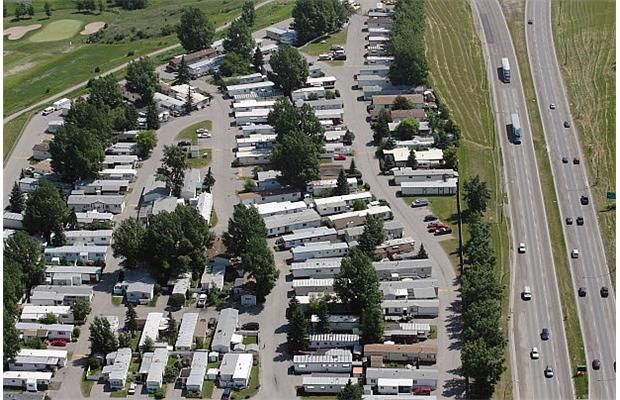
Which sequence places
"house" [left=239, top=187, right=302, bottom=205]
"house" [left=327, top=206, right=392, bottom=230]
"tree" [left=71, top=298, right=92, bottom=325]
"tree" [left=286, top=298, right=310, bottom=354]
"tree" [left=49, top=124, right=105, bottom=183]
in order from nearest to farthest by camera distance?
1. "tree" [left=286, top=298, right=310, bottom=354]
2. "tree" [left=71, top=298, right=92, bottom=325]
3. "house" [left=327, top=206, right=392, bottom=230]
4. "house" [left=239, top=187, right=302, bottom=205]
5. "tree" [left=49, top=124, right=105, bottom=183]

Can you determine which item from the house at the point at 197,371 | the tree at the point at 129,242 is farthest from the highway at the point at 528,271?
the tree at the point at 129,242

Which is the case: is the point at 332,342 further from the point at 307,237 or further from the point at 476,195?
the point at 476,195

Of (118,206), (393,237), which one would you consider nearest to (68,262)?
(118,206)

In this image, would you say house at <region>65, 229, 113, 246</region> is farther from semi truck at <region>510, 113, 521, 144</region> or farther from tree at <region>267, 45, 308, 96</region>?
semi truck at <region>510, 113, 521, 144</region>

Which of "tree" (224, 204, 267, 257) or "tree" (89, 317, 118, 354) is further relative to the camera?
"tree" (224, 204, 267, 257)

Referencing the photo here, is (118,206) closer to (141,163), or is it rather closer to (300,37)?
(141,163)

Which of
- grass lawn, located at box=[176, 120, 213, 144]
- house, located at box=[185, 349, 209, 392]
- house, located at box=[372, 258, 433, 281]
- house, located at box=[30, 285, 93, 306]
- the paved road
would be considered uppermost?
house, located at box=[30, 285, 93, 306]

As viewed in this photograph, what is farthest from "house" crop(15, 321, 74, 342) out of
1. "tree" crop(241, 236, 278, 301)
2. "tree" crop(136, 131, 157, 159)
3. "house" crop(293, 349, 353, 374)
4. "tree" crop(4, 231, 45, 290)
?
"tree" crop(136, 131, 157, 159)

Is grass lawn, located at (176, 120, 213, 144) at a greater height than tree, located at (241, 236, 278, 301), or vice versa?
tree, located at (241, 236, 278, 301)
